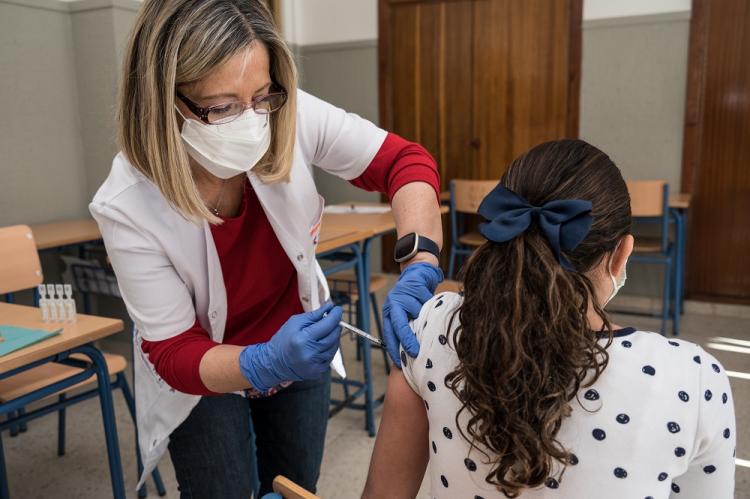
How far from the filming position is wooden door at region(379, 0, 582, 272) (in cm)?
407

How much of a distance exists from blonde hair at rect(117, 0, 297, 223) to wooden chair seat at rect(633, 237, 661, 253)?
2857 millimetres

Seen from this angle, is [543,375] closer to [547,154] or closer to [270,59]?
[547,154]

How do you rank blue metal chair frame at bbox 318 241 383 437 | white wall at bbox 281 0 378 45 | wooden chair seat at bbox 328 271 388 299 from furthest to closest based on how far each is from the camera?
white wall at bbox 281 0 378 45
wooden chair seat at bbox 328 271 388 299
blue metal chair frame at bbox 318 241 383 437

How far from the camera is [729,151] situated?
3.72 m

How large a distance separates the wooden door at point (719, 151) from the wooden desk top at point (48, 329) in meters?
3.46

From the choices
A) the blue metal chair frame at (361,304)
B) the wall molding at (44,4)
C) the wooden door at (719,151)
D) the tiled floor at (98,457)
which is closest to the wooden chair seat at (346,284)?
the blue metal chair frame at (361,304)

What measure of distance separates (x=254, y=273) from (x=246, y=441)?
13.1 inches

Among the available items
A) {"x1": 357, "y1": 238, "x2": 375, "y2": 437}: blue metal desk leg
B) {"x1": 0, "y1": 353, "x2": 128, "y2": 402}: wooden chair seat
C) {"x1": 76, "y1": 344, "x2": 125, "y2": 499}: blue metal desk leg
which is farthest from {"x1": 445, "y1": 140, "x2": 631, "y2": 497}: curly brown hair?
{"x1": 357, "y1": 238, "x2": 375, "y2": 437}: blue metal desk leg

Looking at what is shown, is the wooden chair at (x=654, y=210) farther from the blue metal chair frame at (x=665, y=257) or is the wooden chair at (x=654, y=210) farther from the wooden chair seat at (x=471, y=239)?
the wooden chair seat at (x=471, y=239)

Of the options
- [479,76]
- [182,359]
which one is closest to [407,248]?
[182,359]

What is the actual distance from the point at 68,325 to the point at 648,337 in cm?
138

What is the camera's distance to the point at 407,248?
116 centimetres

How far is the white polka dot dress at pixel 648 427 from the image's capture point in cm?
70

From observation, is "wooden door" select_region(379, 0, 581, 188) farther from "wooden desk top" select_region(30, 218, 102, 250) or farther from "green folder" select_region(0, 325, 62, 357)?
"green folder" select_region(0, 325, 62, 357)
